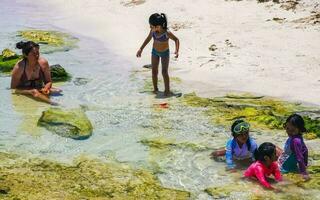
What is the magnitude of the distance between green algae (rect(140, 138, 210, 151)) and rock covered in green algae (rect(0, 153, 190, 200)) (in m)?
0.91

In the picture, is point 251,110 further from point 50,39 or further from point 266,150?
point 50,39

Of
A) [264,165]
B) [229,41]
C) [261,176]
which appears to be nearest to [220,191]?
[261,176]

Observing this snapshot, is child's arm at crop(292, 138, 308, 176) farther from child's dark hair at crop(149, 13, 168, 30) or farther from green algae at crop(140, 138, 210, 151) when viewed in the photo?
child's dark hair at crop(149, 13, 168, 30)

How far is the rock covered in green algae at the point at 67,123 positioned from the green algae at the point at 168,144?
0.91m

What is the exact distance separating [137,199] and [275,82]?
572 cm

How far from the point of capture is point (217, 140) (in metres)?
8.09

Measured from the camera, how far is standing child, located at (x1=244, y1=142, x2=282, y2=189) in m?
6.50

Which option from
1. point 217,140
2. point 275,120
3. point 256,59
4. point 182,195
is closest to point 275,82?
point 256,59

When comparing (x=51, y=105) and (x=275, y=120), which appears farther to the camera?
(x=51, y=105)

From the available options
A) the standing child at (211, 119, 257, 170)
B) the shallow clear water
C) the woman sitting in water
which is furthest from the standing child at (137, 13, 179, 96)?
the standing child at (211, 119, 257, 170)

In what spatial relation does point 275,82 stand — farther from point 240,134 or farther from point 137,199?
point 137,199

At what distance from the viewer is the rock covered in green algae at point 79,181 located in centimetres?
617

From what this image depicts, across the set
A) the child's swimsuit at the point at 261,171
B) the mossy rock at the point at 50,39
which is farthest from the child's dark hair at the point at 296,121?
the mossy rock at the point at 50,39

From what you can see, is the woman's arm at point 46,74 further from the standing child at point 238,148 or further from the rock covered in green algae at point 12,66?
the standing child at point 238,148
